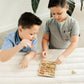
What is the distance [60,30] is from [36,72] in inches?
18.6

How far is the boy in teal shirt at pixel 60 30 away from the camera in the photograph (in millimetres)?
1059

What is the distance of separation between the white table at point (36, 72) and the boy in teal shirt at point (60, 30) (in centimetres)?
5

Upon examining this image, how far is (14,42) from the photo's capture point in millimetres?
1035

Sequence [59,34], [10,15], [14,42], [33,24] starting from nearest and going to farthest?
[33,24] < [14,42] < [59,34] < [10,15]

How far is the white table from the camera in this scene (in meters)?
0.82

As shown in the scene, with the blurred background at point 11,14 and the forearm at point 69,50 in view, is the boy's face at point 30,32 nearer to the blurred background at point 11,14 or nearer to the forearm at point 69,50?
the forearm at point 69,50

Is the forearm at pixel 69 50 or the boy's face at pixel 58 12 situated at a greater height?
the boy's face at pixel 58 12

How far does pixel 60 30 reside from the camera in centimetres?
119

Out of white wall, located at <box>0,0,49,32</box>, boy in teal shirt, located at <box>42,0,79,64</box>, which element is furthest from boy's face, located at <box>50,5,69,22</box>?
white wall, located at <box>0,0,49,32</box>

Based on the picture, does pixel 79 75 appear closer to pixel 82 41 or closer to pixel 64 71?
pixel 64 71

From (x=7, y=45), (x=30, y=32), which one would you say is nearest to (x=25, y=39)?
(x=30, y=32)

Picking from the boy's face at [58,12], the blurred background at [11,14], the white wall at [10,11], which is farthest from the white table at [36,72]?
the white wall at [10,11]

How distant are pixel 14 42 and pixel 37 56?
200 millimetres

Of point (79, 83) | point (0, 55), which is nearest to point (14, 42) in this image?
point (0, 55)
